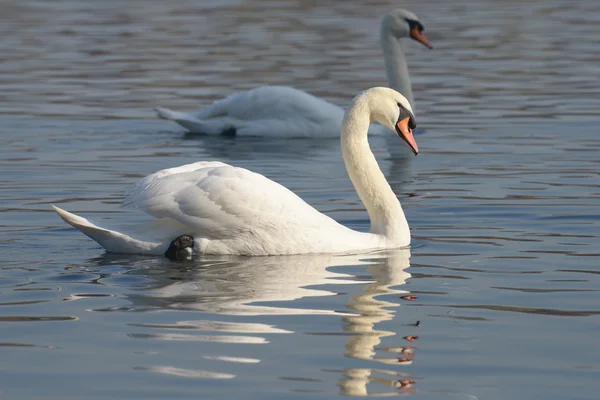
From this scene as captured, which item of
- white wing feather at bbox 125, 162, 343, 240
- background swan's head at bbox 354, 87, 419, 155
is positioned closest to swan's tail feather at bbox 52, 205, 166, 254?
white wing feather at bbox 125, 162, 343, 240

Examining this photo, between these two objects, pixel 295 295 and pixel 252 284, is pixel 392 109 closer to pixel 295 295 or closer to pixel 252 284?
pixel 252 284

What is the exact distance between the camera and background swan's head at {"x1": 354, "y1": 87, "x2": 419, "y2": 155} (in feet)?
31.5

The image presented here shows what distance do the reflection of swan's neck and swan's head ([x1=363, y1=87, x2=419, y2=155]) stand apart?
7.51m

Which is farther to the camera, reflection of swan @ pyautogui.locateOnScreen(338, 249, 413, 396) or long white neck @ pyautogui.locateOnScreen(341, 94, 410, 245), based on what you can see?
long white neck @ pyautogui.locateOnScreen(341, 94, 410, 245)

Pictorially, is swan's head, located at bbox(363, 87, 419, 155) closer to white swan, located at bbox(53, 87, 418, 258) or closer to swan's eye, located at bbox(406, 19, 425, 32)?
white swan, located at bbox(53, 87, 418, 258)

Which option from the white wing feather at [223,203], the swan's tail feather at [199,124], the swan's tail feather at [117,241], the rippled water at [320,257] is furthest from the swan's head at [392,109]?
the swan's tail feather at [199,124]

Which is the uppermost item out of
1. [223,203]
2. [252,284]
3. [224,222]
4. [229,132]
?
[223,203]

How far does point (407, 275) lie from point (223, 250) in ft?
4.14

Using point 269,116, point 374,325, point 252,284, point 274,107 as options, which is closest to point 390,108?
point 252,284

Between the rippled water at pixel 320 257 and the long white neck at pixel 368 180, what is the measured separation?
23 cm

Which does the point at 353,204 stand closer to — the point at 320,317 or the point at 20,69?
the point at 320,317

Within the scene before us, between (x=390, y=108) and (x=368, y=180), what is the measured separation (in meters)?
0.52

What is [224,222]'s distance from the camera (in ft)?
29.1

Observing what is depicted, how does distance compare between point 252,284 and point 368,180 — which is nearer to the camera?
point 252,284
